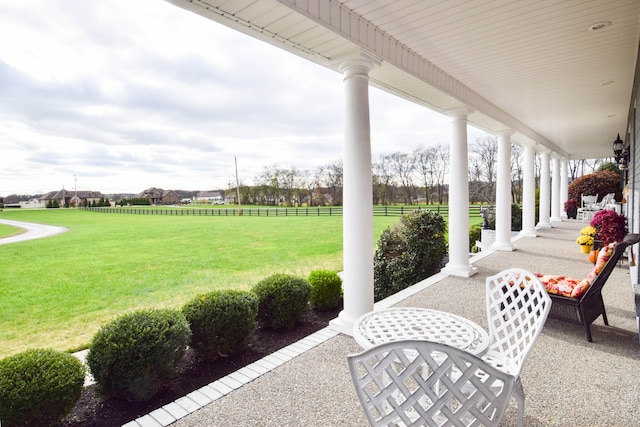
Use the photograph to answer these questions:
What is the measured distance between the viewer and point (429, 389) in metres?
1.07

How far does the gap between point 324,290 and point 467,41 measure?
3.67 metres

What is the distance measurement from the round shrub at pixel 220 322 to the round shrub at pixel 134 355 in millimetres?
432

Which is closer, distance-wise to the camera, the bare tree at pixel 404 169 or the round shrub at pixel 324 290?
the round shrub at pixel 324 290

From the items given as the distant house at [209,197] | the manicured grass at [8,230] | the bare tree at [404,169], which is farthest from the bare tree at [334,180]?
the manicured grass at [8,230]

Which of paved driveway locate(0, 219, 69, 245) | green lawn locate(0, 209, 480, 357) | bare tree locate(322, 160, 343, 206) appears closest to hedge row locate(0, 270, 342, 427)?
green lawn locate(0, 209, 480, 357)

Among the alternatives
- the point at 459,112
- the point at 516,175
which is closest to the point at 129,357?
the point at 459,112

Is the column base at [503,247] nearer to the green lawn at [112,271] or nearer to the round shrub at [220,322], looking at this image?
the green lawn at [112,271]

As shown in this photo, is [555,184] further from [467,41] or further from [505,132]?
[467,41]

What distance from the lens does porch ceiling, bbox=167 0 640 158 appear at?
2.66 m

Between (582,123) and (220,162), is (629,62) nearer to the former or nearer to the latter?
(582,123)

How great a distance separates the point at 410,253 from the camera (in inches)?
231

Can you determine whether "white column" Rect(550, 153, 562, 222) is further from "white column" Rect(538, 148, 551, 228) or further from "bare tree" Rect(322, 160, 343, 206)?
"bare tree" Rect(322, 160, 343, 206)

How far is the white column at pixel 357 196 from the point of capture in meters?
3.31

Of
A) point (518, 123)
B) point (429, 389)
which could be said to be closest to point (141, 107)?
point (518, 123)
